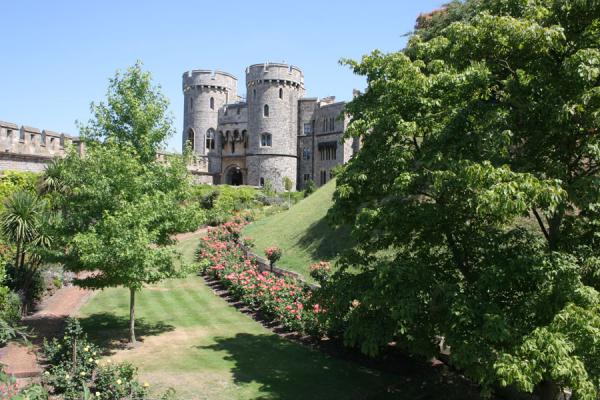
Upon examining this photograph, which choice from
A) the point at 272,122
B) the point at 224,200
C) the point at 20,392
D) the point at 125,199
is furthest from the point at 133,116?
the point at 272,122

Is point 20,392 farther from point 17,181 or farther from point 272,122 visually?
point 272,122

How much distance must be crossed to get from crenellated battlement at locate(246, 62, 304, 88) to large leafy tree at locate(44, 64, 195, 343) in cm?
4615

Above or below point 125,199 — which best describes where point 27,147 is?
above

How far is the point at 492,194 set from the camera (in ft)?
22.6

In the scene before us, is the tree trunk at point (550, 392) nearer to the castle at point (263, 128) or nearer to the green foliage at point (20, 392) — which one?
the green foliage at point (20, 392)

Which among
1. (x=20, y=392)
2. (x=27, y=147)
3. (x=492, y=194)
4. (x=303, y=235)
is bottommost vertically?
(x=20, y=392)

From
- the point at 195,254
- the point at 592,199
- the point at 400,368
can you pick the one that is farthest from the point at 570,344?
the point at 195,254

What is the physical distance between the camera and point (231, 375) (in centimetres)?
1262

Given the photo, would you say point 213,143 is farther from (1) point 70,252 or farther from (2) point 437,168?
(2) point 437,168

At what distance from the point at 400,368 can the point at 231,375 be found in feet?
15.3

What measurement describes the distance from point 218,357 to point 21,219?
30.8 ft

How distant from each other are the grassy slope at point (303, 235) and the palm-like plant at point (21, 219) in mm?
11217

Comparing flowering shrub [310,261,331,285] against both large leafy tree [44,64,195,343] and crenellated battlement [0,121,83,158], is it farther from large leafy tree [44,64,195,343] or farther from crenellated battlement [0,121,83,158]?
crenellated battlement [0,121,83,158]

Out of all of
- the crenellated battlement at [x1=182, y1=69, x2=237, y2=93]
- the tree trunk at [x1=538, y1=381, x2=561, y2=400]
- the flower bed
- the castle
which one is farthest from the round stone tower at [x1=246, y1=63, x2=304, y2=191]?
the tree trunk at [x1=538, y1=381, x2=561, y2=400]
